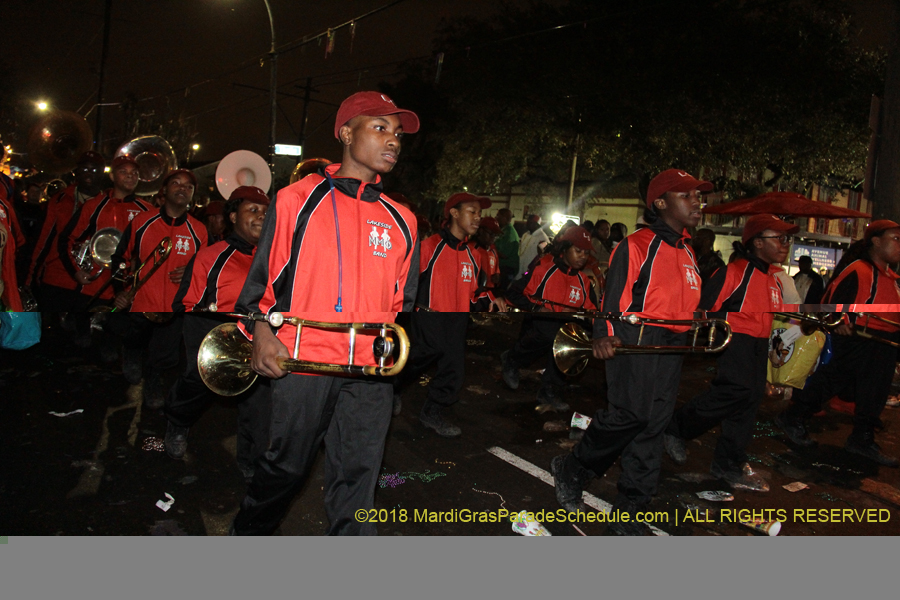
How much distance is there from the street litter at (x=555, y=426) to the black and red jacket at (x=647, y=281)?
2.22m

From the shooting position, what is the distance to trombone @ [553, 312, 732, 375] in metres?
3.61

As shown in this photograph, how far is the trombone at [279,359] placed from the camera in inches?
94.4

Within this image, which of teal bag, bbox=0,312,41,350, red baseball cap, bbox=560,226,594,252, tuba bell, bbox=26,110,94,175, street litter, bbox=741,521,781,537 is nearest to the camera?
teal bag, bbox=0,312,41,350

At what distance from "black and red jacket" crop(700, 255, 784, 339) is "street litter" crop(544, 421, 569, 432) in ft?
5.94

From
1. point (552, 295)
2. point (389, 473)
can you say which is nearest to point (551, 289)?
point (552, 295)

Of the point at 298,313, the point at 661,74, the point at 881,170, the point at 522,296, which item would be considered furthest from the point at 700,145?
the point at 298,313

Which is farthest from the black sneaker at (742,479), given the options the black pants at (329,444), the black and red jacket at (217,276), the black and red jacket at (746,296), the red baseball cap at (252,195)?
the red baseball cap at (252,195)

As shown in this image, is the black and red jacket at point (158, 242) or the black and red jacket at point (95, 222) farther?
the black and red jacket at point (95, 222)

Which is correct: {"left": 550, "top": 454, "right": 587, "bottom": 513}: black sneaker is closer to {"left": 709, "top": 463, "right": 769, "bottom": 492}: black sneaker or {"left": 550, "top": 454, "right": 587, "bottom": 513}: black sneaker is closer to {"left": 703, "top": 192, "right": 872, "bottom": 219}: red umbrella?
{"left": 709, "top": 463, "right": 769, "bottom": 492}: black sneaker

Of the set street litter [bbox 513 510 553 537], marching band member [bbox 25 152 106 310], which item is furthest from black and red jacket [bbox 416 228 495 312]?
marching band member [bbox 25 152 106 310]

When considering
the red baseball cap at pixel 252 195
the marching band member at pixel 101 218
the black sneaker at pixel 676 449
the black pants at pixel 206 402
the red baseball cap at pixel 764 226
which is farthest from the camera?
the marching band member at pixel 101 218

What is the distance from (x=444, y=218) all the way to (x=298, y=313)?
3488 millimetres

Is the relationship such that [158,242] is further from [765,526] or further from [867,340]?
[867,340]

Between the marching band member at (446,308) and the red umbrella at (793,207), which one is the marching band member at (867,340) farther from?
the red umbrella at (793,207)
